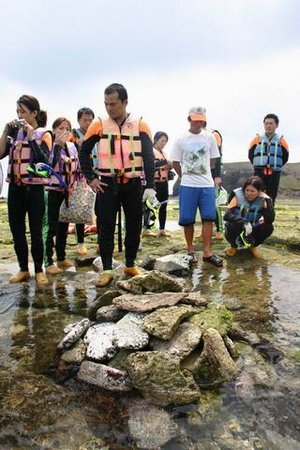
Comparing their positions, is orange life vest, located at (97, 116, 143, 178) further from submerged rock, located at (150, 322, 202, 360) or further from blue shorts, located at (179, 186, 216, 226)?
submerged rock, located at (150, 322, 202, 360)

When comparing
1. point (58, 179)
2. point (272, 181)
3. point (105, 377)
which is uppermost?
point (58, 179)

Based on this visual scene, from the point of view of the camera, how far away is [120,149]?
18.2ft

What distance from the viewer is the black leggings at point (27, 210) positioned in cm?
560

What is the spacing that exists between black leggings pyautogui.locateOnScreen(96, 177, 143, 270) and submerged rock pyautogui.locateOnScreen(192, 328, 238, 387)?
2744mm

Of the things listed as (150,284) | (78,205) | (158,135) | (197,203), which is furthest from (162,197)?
(150,284)

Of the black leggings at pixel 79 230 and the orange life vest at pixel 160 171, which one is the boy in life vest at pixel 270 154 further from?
the black leggings at pixel 79 230

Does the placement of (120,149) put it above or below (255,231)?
above

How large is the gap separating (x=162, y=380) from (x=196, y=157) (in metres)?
4.68

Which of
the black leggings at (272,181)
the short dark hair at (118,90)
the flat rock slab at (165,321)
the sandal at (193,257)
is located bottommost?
the sandal at (193,257)

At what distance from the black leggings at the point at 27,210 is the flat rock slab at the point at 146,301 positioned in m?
2.18

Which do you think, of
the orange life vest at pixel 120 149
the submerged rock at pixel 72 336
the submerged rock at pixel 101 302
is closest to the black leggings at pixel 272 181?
the orange life vest at pixel 120 149

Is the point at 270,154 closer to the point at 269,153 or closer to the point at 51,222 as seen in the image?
the point at 269,153

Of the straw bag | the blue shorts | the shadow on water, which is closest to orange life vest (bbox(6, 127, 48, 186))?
the straw bag

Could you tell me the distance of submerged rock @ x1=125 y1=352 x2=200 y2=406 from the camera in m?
2.99
